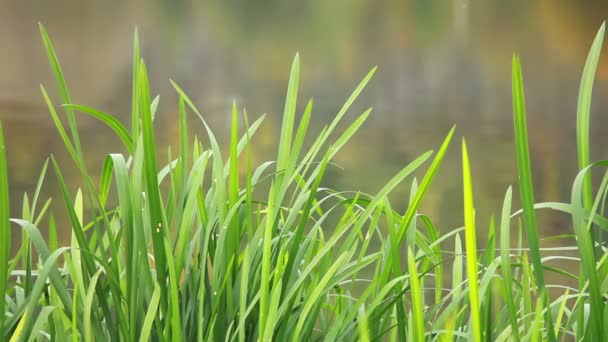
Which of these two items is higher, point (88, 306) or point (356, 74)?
point (356, 74)

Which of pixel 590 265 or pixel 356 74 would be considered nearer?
pixel 590 265

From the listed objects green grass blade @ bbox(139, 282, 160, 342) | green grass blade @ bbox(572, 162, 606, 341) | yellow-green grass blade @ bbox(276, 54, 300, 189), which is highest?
yellow-green grass blade @ bbox(276, 54, 300, 189)

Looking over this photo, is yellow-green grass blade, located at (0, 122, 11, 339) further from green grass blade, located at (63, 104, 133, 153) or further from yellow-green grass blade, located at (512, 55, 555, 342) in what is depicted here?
yellow-green grass blade, located at (512, 55, 555, 342)

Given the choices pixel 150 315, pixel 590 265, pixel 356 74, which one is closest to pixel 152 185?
pixel 150 315

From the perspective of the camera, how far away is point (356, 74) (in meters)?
1.69

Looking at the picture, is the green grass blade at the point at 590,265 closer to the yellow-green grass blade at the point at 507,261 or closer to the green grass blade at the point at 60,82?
the yellow-green grass blade at the point at 507,261

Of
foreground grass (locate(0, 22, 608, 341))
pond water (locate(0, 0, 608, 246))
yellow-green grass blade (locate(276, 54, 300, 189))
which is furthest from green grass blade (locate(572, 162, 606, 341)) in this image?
pond water (locate(0, 0, 608, 246))

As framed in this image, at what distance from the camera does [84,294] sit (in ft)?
1.12

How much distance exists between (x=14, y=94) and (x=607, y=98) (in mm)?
1101

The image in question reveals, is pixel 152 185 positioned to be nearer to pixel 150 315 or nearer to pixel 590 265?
pixel 150 315

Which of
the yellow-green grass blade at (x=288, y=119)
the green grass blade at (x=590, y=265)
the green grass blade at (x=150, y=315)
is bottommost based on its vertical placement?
the green grass blade at (x=150, y=315)

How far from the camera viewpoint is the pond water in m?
1.38

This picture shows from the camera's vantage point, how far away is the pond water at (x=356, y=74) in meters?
1.38

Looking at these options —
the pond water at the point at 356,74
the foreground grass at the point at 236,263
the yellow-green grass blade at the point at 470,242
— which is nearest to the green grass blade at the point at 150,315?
the foreground grass at the point at 236,263
